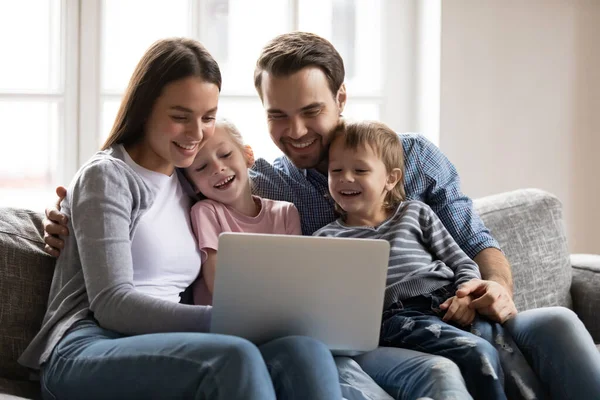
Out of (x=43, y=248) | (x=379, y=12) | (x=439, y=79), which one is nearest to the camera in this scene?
(x=43, y=248)

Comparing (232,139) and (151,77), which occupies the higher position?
(151,77)

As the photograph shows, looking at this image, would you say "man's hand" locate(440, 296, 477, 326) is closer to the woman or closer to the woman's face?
the woman

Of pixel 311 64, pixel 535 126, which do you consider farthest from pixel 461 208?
pixel 535 126

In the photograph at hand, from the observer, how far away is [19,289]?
1.89 meters

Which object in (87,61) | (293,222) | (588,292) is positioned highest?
(87,61)

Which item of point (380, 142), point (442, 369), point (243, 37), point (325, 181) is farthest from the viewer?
point (243, 37)

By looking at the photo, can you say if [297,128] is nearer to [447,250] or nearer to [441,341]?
[447,250]

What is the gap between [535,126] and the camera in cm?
339

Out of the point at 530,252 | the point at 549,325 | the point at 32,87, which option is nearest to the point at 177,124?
the point at 549,325

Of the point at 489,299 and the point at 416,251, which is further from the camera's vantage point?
the point at 416,251

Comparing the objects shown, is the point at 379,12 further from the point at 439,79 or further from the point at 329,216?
the point at 329,216

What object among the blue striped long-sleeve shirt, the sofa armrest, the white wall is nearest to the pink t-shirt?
the blue striped long-sleeve shirt

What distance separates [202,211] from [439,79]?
1568 mm

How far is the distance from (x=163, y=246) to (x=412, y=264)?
0.58 m
